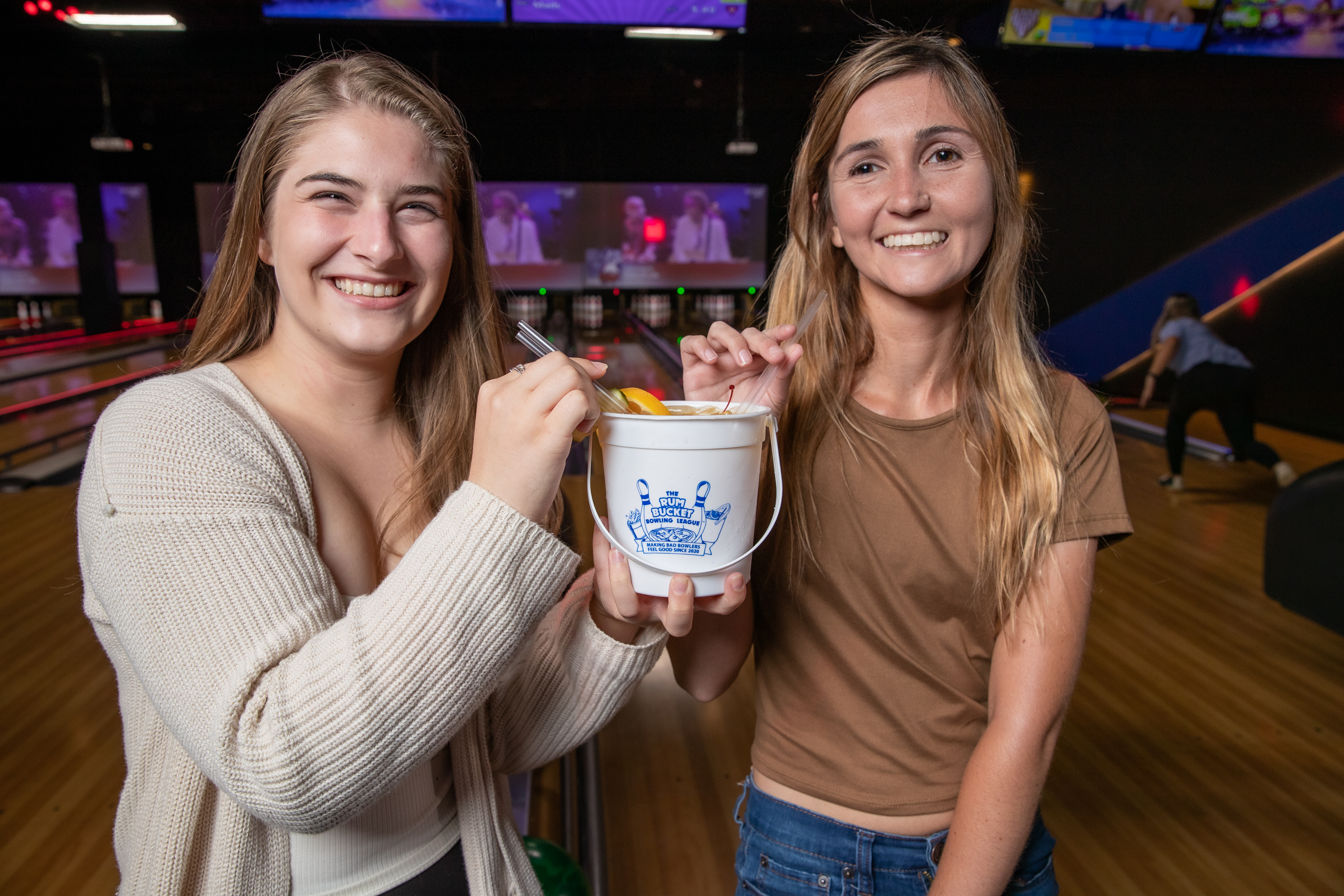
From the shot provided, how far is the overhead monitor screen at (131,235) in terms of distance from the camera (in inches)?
291

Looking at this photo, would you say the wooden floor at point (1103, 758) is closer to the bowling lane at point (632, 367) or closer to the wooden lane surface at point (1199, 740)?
the wooden lane surface at point (1199, 740)

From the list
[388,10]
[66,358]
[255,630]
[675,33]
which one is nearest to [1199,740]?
[255,630]

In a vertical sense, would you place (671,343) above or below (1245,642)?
above

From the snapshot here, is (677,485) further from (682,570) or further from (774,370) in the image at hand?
(774,370)

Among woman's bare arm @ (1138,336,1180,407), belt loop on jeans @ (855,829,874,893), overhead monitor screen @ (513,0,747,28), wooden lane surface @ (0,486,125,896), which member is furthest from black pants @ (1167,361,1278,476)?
wooden lane surface @ (0,486,125,896)

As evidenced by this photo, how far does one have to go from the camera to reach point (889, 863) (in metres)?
0.80

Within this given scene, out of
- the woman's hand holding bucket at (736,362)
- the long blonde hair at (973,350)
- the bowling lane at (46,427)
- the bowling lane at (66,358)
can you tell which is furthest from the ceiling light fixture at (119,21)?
the woman's hand holding bucket at (736,362)

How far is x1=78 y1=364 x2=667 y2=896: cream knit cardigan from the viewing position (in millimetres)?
533

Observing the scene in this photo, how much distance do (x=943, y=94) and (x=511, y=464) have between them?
1.80 ft

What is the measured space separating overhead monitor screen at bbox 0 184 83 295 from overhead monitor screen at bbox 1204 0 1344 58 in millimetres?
8019

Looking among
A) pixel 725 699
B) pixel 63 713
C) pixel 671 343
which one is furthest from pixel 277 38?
pixel 725 699

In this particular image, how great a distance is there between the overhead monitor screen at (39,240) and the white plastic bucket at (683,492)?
818 cm

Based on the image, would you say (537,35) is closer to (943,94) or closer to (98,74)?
(98,74)

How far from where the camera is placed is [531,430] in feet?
1.87
